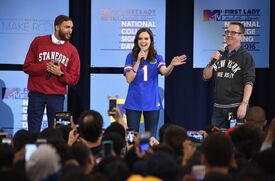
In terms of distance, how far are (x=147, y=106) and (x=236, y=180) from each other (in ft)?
13.2

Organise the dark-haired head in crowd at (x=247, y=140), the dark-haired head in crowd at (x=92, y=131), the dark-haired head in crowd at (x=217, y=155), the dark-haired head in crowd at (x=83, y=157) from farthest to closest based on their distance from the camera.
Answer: the dark-haired head in crowd at (x=92, y=131) → the dark-haired head in crowd at (x=247, y=140) → the dark-haired head in crowd at (x=83, y=157) → the dark-haired head in crowd at (x=217, y=155)

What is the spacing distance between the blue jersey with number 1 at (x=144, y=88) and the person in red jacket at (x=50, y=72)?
690 millimetres

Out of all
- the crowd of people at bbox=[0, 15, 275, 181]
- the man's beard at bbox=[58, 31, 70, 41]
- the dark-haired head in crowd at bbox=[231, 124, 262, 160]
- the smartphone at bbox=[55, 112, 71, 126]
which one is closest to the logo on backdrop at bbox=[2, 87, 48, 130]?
the crowd of people at bbox=[0, 15, 275, 181]

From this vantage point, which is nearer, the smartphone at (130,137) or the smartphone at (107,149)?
the smartphone at (107,149)

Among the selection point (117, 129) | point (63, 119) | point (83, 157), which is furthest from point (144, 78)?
point (83, 157)

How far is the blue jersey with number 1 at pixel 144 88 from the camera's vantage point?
8258mm

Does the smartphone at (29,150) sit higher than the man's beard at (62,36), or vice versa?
the man's beard at (62,36)

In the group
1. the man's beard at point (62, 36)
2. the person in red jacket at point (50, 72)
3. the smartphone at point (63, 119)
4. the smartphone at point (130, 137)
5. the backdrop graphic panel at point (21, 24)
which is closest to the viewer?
the smartphone at point (130, 137)

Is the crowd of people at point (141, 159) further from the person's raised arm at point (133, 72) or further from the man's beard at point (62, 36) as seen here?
the man's beard at point (62, 36)

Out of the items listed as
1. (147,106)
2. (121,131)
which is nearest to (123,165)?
(121,131)

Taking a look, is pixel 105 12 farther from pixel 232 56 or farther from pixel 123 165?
pixel 123 165

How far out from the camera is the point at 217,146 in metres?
4.75

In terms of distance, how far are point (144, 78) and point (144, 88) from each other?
0.11 m

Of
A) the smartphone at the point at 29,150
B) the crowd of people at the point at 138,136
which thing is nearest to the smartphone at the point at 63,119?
the crowd of people at the point at 138,136
